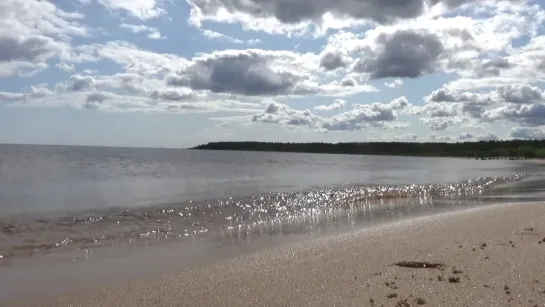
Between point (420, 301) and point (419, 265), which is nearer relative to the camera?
point (420, 301)

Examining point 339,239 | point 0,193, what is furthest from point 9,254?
point 0,193

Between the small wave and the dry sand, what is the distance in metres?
5.45

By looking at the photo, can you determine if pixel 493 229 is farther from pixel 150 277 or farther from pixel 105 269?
pixel 105 269

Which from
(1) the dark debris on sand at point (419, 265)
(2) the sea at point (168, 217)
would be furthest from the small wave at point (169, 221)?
(1) the dark debris on sand at point (419, 265)

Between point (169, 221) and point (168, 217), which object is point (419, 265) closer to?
point (169, 221)

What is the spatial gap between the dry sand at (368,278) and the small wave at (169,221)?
545 centimetres

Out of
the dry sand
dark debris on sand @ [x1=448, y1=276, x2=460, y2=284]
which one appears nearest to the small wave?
the dry sand

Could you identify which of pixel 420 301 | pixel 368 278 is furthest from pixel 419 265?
pixel 420 301

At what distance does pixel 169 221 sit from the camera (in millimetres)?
19734

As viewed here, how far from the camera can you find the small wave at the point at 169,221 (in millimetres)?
15141

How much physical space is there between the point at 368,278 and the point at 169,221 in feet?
40.2

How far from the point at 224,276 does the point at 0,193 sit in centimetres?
2769

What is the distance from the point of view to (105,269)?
1129 centimetres

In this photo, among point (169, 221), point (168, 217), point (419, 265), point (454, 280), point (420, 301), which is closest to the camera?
point (420, 301)
